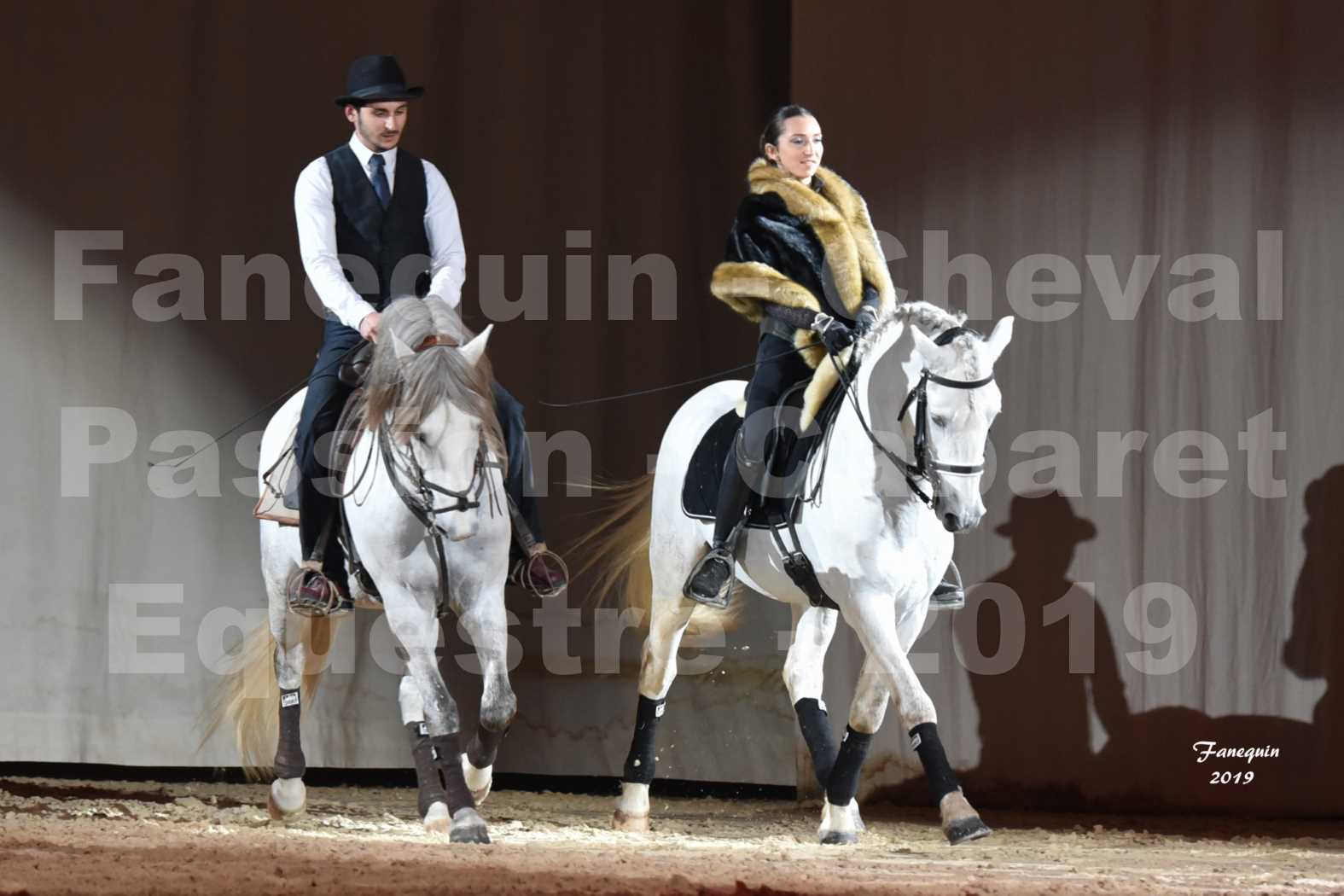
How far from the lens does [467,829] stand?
4734 millimetres

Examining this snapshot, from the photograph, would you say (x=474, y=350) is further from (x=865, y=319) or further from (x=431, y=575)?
(x=865, y=319)

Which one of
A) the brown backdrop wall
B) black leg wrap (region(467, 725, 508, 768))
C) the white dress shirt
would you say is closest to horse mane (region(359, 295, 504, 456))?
the white dress shirt

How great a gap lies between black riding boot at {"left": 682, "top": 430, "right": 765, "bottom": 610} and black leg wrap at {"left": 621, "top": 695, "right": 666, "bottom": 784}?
53 centimetres

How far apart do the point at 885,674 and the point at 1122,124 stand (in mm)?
2659

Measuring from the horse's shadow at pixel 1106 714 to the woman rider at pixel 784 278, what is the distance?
4.78ft

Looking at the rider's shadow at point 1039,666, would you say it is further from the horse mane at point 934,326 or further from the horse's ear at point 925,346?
the horse's ear at point 925,346

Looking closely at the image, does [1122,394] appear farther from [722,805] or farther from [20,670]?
[20,670]

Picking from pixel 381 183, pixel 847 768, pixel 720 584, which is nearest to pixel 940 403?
pixel 720 584

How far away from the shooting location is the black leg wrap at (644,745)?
18.4ft

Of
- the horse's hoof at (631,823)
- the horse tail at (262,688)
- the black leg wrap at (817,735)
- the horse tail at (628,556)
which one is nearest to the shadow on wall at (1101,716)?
the horse tail at (628,556)

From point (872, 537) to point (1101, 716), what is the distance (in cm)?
186

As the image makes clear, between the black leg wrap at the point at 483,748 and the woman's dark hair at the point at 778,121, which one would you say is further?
the woman's dark hair at the point at 778,121

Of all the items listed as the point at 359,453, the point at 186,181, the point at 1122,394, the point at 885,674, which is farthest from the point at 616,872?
the point at 186,181

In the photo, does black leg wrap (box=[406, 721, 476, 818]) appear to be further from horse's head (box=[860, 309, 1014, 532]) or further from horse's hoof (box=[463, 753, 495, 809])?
horse's head (box=[860, 309, 1014, 532])
